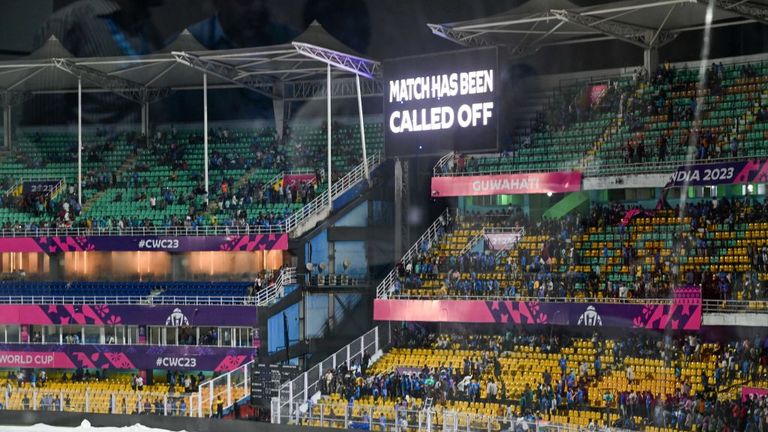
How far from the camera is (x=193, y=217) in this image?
42.5 m

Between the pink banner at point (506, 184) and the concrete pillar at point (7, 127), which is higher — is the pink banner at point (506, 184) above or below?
below

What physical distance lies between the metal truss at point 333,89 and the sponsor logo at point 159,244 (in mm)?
8237

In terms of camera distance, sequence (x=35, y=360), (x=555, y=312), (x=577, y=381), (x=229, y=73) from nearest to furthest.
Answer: (x=577, y=381) < (x=555, y=312) < (x=35, y=360) < (x=229, y=73)

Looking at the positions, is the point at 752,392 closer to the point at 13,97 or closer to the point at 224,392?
the point at 224,392

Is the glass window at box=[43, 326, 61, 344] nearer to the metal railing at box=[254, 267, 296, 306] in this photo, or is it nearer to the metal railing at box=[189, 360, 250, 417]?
the metal railing at box=[189, 360, 250, 417]

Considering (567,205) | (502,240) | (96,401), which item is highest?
(567,205)

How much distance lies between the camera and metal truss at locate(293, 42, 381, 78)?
130 feet

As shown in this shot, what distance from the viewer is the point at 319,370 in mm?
36438

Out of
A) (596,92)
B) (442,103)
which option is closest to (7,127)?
(442,103)

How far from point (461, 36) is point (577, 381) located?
40.6ft

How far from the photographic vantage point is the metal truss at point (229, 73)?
42000mm

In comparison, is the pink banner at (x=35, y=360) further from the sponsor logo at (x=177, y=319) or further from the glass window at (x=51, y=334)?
the sponsor logo at (x=177, y=319)

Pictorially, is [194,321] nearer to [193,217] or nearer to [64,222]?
[193,217]

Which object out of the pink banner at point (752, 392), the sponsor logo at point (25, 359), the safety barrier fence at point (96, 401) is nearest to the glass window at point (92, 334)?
the sponsor logo at point (25, 359)
